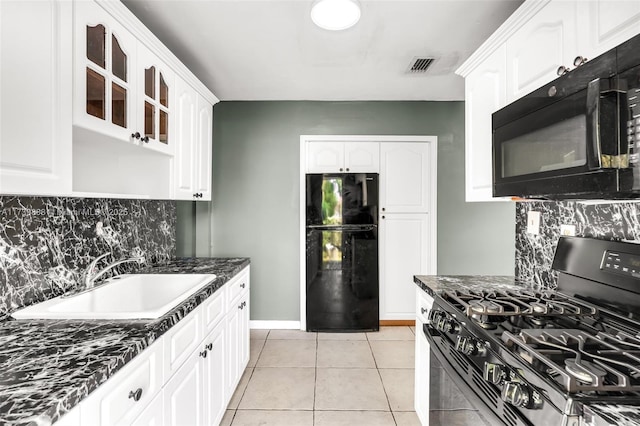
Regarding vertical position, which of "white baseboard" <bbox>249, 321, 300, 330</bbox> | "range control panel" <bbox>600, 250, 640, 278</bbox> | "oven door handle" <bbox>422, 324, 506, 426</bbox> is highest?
"range control panel" <bbox>600, 250, 640, 278</bbox>

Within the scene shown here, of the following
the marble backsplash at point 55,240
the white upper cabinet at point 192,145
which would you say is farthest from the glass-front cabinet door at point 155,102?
the marble backsplash at point 55,240

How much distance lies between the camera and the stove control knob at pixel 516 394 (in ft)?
2.80

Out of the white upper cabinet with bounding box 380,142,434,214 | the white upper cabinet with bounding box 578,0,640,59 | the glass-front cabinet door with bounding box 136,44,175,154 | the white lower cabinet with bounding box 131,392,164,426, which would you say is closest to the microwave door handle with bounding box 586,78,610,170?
the white upper cabinet with bounding box 578,0,640,59

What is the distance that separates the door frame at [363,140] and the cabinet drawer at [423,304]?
5.30 ft

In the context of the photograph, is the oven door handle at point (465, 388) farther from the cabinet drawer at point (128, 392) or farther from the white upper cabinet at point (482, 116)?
the cabinet drawer at point (128, 392)

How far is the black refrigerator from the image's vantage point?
130 inches

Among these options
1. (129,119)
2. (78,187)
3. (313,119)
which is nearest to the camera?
(129,119)

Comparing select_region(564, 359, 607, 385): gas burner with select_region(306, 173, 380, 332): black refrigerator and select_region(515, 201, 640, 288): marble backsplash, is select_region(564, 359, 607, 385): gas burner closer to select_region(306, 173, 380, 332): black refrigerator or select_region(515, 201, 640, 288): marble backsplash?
select_region(515, 201, 640, 288): marble backsplash

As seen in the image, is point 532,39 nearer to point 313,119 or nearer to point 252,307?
point 313,119

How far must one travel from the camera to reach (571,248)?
60.6 inches

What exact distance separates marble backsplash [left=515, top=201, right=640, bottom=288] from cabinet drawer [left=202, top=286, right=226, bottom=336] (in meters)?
1.82

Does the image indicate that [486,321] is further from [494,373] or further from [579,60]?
[579,60]

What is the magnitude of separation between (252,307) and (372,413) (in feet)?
5.99

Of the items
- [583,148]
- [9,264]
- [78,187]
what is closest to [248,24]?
[78,187]
